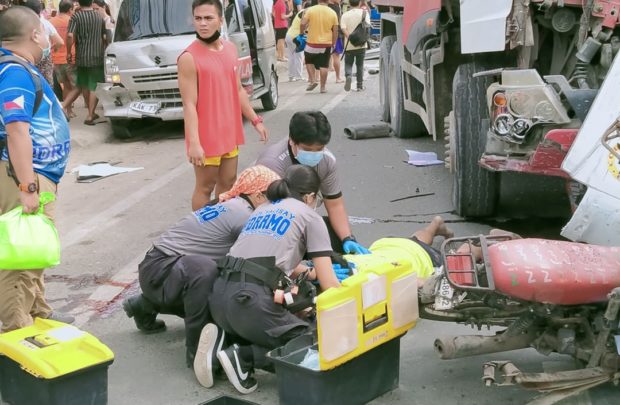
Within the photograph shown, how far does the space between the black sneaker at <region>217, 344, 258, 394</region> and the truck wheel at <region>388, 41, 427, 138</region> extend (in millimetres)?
6674

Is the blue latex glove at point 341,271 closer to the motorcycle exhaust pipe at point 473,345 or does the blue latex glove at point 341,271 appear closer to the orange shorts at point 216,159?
the motorcycle exhaust pipe at point 473,345

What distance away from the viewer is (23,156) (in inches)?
168

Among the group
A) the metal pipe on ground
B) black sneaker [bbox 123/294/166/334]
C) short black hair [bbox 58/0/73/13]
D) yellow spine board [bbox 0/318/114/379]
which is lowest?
the metal pipe on ground

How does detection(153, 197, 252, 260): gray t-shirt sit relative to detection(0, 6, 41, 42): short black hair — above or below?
below

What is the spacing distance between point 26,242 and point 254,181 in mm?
1163

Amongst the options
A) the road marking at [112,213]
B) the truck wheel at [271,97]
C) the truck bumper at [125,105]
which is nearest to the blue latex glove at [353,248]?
the road marking at [112,213]

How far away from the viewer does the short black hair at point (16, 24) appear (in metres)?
4.39

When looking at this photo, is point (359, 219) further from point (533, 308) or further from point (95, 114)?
point (95, 114)

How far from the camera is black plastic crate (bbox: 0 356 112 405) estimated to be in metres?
3.65

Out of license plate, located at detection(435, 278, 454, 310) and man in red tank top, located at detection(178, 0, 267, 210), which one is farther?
man in red tank top, located at detection(178, 0, 267, 210)

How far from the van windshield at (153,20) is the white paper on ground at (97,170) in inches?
86.9

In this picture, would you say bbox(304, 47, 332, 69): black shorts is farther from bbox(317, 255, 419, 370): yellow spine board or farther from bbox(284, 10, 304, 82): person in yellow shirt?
bbox(317, 255, 419, 370): yellow spine board

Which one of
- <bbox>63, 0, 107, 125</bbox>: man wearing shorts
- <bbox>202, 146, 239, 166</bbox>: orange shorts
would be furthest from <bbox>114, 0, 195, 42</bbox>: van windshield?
<bbox>202, 146, 239, 166</bbox>: orange shorts

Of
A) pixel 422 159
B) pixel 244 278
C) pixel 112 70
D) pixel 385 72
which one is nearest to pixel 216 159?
pixel 244 278
